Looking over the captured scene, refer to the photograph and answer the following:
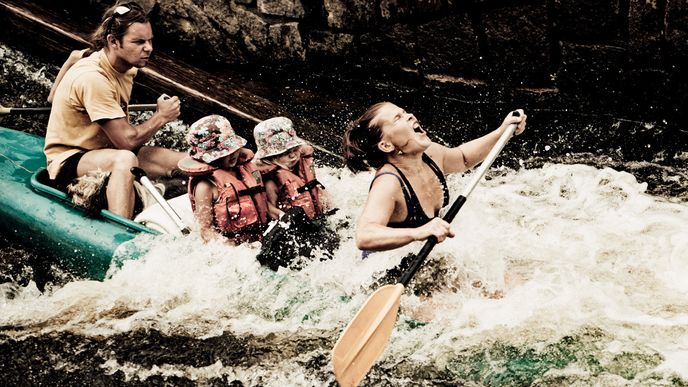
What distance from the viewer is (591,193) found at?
4.60 meters

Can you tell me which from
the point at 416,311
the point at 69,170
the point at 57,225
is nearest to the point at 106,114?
the point at 69,170

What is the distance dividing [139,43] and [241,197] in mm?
1131

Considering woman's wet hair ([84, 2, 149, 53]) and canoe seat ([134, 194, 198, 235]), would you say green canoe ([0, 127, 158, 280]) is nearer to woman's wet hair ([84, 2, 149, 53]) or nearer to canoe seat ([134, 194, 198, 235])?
canoe seat ([134, 194, 198, 235])

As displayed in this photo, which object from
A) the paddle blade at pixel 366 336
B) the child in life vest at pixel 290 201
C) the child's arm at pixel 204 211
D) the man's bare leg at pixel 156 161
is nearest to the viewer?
the paddle blade at pixel 366 336

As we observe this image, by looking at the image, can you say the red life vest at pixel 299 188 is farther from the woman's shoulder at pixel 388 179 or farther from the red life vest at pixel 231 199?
the woman's shoulder at pixel 388 179

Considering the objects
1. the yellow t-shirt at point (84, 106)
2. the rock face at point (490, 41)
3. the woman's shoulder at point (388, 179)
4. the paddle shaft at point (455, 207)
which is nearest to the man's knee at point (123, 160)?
the yellow t-shirt at point (84, 106)

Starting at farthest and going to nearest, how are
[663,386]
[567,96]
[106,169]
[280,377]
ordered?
[567,96]
[106,169]
[280,377]
[663,386]

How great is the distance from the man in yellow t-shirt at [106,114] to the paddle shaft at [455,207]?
1.78m

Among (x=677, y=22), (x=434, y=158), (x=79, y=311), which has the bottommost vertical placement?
(x=79, y=311)

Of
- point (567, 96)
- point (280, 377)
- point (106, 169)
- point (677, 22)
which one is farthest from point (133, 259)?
point (677, 22)

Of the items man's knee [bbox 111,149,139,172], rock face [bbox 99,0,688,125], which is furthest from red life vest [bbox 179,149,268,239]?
rock face [bbox 99,0,688,125]

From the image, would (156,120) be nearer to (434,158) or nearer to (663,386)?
(434,158)

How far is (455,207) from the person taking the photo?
329 centimetres

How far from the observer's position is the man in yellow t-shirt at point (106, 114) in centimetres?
420
